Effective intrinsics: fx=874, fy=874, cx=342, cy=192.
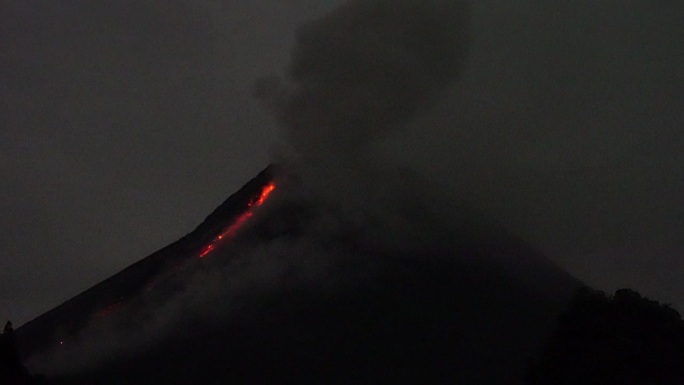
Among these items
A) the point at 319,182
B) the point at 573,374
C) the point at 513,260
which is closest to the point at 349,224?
the point at 319,182

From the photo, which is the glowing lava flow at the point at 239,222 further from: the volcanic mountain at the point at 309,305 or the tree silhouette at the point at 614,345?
the tree silhouette at the point at 614,345

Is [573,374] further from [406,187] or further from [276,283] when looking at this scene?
[406,187]

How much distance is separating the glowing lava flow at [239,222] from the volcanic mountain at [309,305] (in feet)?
0.27

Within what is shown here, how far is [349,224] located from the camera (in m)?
50.1

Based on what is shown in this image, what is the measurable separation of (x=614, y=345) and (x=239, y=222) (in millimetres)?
23399

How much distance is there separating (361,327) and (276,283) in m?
6.02

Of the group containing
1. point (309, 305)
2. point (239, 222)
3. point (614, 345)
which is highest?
point (239, 222)

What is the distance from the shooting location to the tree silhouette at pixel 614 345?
100ft

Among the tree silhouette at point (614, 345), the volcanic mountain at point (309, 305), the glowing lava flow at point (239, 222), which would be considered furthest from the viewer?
the glowing lava flow at point (239, 222)

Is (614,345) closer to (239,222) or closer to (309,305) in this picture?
(309,305)

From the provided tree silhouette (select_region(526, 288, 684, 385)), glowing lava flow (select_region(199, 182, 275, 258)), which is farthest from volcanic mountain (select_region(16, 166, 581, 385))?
tree silhouette (select_region(526, 288, 684, 385))

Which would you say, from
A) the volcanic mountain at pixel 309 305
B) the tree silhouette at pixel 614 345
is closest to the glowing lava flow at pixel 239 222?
the volcanic mountain at pixel 309 305

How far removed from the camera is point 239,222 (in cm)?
4847

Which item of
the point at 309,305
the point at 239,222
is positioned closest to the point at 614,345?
the point at 309,305
